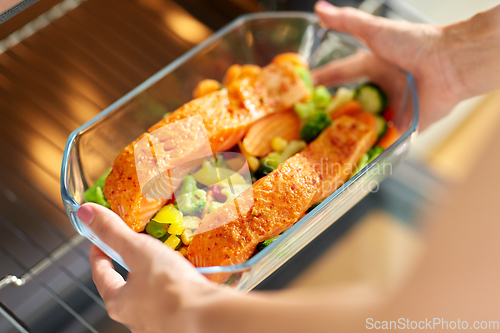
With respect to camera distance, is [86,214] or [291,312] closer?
[291,312]

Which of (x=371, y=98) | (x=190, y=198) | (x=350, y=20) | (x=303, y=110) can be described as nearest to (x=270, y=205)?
(x=190, y=198)

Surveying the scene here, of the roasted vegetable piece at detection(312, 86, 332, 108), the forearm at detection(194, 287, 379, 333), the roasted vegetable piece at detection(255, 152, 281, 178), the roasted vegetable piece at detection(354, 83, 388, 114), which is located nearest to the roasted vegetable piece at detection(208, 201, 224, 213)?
the roasted vegetable piece at detection(255, 152, 281, 178)

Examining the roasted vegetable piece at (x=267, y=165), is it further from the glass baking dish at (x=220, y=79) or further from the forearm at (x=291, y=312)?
the forearm at (x=291, y=312)

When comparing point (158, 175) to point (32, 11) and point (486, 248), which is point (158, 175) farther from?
point (486, 248)

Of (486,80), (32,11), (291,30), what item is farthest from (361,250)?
(32,11)

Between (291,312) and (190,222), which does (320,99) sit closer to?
(190,222)

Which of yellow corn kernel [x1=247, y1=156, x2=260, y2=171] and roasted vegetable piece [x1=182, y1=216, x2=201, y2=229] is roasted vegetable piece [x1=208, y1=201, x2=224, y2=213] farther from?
yellow corn kernel [x1=247, y1=156, x2=260, y2=171]
